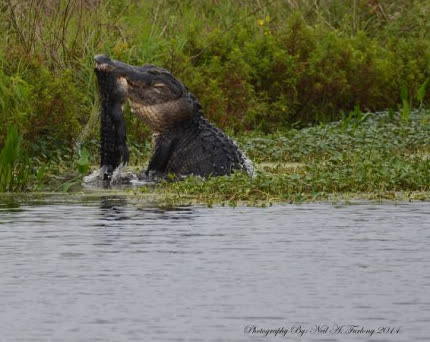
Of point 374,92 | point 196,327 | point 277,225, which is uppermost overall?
point 196,327

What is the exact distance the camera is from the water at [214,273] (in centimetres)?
602

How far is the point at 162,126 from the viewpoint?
12.4 m

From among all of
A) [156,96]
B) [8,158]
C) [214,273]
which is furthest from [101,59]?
[214,273]

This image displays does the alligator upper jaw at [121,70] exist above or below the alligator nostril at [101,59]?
below

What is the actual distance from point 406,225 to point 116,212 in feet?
7.00

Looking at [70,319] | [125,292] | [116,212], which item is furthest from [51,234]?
[70,319]

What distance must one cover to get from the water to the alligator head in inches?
84.1

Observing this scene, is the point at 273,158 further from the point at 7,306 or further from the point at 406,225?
the point at 7,306

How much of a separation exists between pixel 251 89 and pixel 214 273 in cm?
935

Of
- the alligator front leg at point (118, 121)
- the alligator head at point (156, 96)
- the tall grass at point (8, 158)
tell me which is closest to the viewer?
the tall grass at point (8, 158)

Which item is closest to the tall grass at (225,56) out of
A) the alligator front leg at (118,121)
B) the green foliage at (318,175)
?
the alligator front leg at (118,121)

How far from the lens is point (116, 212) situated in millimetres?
9914

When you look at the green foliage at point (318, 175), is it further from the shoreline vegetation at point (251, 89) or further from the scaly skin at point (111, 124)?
the scaly skin at point (111, 124)

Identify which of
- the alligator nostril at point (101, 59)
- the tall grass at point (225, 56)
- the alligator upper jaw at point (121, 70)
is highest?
the alligator nostril at point (101, 59)
